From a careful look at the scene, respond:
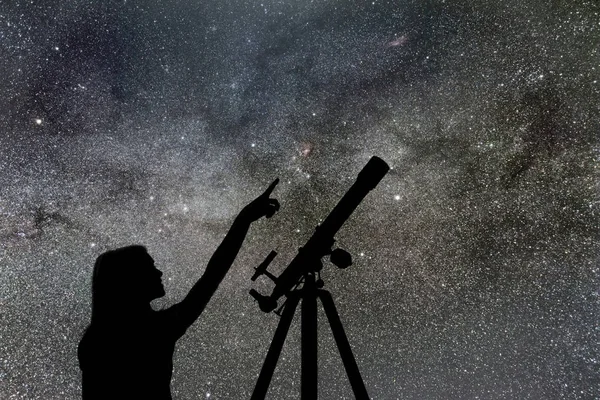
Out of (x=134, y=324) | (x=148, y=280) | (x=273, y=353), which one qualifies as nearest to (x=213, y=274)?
(x=148, y=280)

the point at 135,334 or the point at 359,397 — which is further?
the point at 359,397

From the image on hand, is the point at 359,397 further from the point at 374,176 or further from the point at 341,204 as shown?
the point at 374,176

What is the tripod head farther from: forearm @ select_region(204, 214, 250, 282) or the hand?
forearm @ select_region(204, 214, 250, 282)

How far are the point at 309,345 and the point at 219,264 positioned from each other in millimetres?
878

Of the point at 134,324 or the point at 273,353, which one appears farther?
the point at 273,353

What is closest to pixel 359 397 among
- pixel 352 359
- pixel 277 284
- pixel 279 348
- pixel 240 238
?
pixel 352 359

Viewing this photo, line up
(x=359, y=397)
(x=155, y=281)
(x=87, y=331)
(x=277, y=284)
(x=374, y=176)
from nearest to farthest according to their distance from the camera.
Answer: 1. (x=87, y=331)
2. (x=155, y=281)
3. (x=359, y=397)
4. (x=374, y=176)
5. (x=277, y=284)

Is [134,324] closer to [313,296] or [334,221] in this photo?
[313,296]

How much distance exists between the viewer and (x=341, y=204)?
2.84 metres

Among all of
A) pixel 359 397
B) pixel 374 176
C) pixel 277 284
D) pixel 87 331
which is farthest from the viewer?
pixel 277 284

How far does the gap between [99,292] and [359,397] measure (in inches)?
66.2

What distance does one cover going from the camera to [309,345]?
2.55 m

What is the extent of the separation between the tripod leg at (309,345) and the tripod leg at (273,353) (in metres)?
0.10

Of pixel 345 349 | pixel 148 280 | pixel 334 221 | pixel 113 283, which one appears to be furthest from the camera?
pixel 334 221
